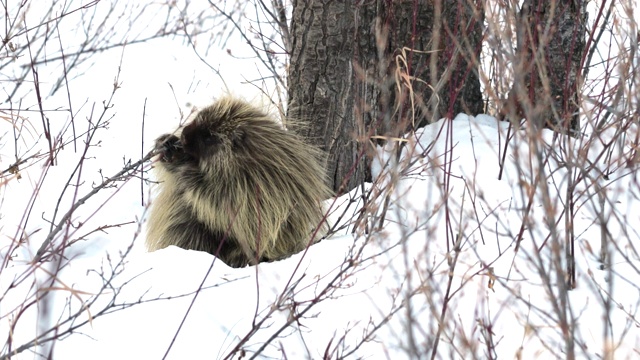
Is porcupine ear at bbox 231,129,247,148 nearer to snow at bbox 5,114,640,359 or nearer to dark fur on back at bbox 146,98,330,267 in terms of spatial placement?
dark fur on back at bbox 146,98,330,267

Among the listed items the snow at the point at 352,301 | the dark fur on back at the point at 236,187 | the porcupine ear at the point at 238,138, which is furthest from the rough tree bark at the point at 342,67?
the snow at the point at 352,301

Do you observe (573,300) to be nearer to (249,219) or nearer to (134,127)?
(249,219)

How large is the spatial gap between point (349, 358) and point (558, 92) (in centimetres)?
225

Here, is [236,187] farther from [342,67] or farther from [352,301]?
[352,301]

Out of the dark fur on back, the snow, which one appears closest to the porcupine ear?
the dark fur on back

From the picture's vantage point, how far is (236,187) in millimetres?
3162

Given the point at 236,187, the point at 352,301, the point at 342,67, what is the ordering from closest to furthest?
the point at 352,301, the point at 236,187, the point at 342,67

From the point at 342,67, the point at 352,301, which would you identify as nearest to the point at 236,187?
the point at 342,67

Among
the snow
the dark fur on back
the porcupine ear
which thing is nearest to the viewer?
the snow

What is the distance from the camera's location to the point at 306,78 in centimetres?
344

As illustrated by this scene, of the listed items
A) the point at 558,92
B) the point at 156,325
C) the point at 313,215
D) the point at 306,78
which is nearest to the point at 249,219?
the point at 313,215

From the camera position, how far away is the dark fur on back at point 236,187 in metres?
3.13

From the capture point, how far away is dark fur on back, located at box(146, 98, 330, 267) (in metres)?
3.13

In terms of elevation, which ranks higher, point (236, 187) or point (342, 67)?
A: point (342, 67)
